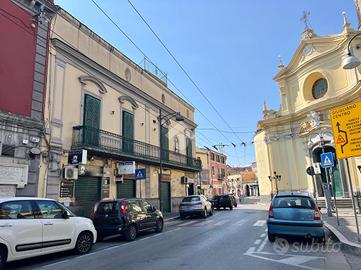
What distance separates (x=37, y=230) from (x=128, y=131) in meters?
13.8

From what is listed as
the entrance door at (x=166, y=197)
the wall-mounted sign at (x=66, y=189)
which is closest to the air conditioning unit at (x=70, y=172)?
the wall-mounted sign at (x=66, y=189)

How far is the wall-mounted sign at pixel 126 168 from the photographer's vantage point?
19.1 metres

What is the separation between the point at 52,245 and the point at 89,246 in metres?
1.51

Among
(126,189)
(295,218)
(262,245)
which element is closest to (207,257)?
(262,245)

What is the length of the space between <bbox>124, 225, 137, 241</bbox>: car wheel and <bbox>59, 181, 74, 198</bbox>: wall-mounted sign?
Answer: 4775 mm

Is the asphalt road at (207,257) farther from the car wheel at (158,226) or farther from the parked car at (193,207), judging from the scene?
the parked car at (193,207)

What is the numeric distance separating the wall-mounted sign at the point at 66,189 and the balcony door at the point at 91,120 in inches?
86.2

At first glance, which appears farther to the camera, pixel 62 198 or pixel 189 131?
pixel 189 131

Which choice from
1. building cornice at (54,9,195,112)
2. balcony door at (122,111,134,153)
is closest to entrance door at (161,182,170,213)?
balcony door at (122,111,134,153)

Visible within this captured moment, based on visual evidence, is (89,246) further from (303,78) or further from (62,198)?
(303,78)

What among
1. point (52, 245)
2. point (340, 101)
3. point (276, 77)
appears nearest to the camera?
point (52, 245)

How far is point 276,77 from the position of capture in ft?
117

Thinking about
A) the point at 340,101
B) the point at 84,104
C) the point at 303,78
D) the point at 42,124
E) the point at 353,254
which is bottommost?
the point at 353,254

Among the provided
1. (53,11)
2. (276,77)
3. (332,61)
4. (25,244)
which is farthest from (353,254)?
(276,77)
